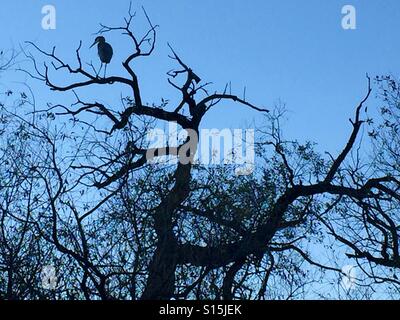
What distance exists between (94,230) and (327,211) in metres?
4.68

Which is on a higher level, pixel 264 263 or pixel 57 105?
pixel 57 105

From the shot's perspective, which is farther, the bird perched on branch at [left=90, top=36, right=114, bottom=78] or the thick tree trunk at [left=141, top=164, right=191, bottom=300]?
the bird perched on branch at [left=90, top=36, right=114, bottom=78]

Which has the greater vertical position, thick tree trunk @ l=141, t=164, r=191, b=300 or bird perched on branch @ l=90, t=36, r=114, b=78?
bird perched on branch @ l=90, t=36, r=114, b=78

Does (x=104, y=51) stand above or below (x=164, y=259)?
above

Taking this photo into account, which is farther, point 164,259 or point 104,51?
point 104,51

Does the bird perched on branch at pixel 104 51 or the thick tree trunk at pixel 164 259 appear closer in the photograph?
the thick tree trunk at pixel 164 259

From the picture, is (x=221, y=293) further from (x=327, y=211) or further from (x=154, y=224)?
(x=327, y=211)

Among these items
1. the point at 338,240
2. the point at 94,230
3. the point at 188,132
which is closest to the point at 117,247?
the point at 94,230

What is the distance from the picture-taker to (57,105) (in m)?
14.6

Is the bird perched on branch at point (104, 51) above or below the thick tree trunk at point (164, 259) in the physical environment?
above

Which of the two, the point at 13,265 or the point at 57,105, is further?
the point at 57,105
